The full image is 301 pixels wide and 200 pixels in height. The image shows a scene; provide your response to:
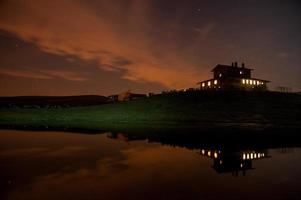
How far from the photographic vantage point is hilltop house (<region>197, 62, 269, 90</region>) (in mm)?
97312

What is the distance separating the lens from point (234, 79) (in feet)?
324

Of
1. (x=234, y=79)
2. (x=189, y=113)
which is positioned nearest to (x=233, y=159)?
(x=189, y=113)

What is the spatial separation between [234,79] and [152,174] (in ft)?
290

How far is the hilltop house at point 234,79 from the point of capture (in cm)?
9731

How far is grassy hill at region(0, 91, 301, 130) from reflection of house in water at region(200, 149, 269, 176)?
32.2 meters

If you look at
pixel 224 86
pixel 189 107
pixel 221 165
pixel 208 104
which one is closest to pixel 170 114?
pixel 189 107

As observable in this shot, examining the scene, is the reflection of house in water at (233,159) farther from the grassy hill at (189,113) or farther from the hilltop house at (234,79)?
the hilltop house at (234,79)

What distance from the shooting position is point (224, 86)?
96750 mm

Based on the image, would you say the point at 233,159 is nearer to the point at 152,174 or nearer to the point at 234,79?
the point at 152,174

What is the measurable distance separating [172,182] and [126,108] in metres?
71.0

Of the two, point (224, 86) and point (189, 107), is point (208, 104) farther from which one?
point (224, 86)

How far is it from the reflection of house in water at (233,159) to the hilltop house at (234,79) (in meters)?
72.6

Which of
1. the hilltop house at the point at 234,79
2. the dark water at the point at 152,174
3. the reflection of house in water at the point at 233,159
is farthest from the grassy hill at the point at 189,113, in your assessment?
the dark water at the point at 152,174

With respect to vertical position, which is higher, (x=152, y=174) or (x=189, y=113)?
(x=189, y=113)
